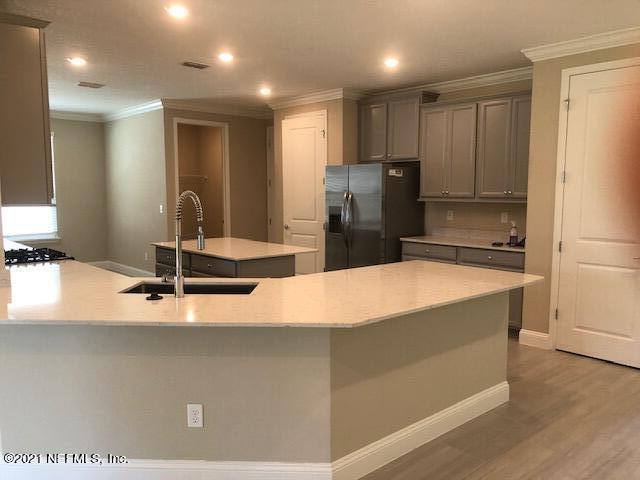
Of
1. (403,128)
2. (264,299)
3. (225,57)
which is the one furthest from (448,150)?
(264,299)

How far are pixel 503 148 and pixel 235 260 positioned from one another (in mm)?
2662

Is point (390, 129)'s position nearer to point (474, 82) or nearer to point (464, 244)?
point (474, 82)

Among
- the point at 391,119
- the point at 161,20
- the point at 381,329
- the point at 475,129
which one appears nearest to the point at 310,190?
the point at 391,119

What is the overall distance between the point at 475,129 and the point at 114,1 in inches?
130

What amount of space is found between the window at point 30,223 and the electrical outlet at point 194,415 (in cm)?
636

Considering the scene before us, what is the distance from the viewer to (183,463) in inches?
88.8

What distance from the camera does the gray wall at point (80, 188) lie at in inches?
305

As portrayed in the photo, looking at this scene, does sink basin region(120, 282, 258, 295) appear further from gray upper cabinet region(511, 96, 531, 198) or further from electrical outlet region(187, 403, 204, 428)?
gray upper cabinet region(511, 96, 531, 198)

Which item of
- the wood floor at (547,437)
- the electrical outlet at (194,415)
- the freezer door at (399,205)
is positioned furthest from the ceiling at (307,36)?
the wood floor at (547,437)

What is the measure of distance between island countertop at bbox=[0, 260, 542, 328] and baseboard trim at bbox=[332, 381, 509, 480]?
0.72m

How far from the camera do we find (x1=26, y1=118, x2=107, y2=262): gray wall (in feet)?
25.4

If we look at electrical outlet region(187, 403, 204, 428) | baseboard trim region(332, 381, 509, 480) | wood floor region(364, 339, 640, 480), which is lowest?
wood floor region(364, 339, 640, 480)

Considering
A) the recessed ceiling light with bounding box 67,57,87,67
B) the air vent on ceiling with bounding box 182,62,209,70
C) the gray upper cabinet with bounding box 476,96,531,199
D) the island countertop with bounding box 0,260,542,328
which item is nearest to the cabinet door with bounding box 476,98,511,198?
the gray upper cabinet with bounding box 476,96,531,199

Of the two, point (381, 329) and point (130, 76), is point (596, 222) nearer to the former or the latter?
point (381, 329)
